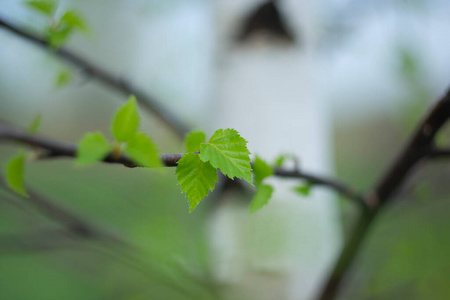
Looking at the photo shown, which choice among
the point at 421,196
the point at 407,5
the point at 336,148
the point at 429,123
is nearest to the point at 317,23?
the point at 407,5

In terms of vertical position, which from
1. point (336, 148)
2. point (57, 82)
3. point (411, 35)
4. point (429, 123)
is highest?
point (411, 35)

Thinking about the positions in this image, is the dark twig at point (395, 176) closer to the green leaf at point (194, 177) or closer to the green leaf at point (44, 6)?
the green leaf at point (194, 177)

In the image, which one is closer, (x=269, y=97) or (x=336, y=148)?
(x=269, y=97)

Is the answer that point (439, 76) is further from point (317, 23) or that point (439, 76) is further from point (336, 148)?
point (336, 148)

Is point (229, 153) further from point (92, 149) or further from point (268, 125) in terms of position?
point (268, 125)

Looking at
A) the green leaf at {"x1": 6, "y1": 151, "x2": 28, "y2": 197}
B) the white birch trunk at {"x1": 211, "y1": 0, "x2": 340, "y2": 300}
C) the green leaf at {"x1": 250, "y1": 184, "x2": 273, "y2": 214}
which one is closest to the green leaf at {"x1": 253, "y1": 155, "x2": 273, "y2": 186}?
the green leaf at {"x1": 250, "y1": 184, "x2": 273, "y2": 214}

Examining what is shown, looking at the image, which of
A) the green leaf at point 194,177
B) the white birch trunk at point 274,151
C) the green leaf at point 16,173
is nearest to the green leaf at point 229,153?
the green leaf at point 194,177

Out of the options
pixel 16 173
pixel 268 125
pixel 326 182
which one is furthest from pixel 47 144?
pixel 268 125
